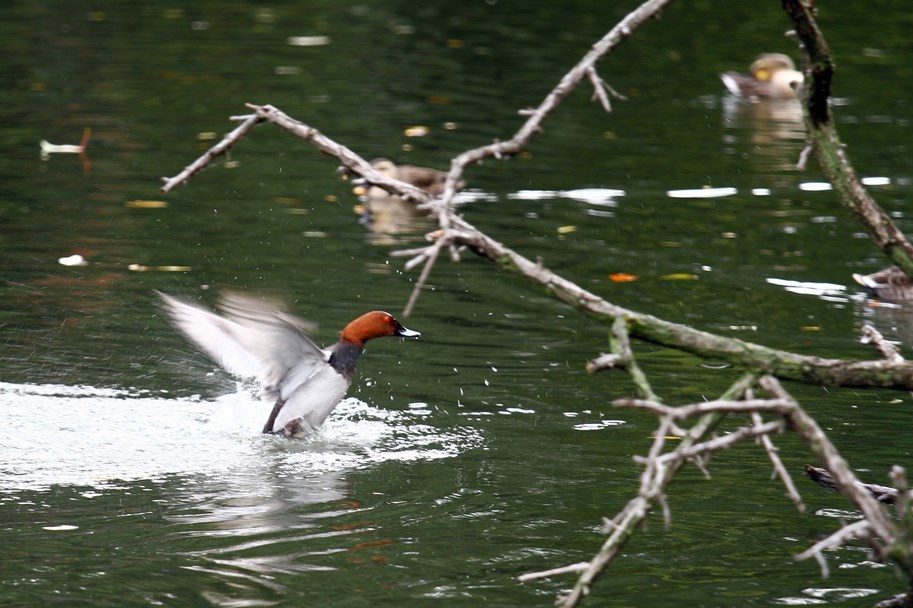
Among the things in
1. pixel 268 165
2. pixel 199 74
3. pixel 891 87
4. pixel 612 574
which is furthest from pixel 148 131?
pixel 612 574

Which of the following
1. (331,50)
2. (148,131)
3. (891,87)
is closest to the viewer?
(148,131)

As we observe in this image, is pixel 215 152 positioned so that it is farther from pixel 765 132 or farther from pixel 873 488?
pixel 765 132

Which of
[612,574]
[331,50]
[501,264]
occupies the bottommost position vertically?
[331,50]

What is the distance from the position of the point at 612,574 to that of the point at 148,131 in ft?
32.5

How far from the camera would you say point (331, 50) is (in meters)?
19.4

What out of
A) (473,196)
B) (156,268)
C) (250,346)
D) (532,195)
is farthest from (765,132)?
(250,346)

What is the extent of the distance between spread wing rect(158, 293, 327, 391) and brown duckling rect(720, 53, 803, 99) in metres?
10.3

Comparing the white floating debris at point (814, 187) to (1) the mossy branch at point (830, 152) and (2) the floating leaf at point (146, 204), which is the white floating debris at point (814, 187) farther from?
(1) the mossy branch at point (830, 152)

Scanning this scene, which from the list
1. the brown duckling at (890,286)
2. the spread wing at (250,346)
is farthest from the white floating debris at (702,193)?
the spread wing at (250,346)

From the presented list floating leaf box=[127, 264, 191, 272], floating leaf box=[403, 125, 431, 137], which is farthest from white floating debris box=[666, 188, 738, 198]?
floating leaf box=[127, 264, 191, 272]

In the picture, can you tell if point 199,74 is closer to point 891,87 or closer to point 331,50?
point 331,50

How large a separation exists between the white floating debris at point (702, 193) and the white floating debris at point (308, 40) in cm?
873

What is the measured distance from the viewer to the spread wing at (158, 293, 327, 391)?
282 inches

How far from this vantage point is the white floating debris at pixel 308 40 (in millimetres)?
19984
